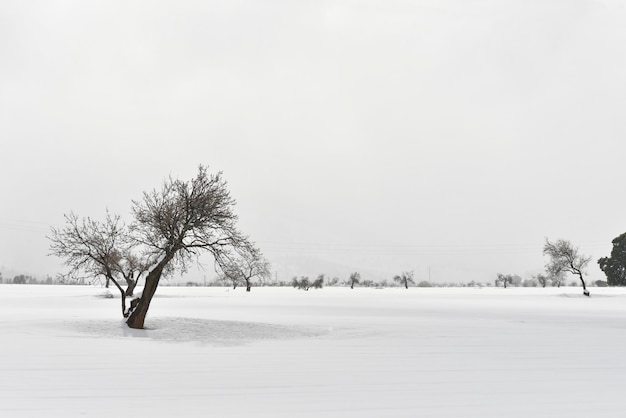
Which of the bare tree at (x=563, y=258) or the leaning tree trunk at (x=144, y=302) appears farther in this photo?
the bare tree at (x=563, y=258)

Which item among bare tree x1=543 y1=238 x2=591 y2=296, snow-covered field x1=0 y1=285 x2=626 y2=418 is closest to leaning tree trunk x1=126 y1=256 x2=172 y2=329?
snow-covered field x1=0 y1=285 x2=626 y2=418

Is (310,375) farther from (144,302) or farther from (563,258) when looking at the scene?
(563,258)

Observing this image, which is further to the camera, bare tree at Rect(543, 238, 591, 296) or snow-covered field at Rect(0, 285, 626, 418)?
bare tree at Rect(543, 238, 591, 296)

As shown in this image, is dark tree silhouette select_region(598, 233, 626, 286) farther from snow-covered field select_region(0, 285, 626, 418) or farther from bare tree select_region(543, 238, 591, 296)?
snow-covered field select_region(0, 285, 626, 418)

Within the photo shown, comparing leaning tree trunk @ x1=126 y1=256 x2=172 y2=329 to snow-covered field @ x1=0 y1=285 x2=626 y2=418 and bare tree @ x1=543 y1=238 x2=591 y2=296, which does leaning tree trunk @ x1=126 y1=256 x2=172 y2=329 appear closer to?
snow-covered field @ x1=0 y1=285 x2=626 y2=418

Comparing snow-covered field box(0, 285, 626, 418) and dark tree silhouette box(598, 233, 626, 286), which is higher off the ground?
dark tree silhouette box(598, 233, 626, 286)

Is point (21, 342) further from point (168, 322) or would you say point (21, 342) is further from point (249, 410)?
point (249, 410)

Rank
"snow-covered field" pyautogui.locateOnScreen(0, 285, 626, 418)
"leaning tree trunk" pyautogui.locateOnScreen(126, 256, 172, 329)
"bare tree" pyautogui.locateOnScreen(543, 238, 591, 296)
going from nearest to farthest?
"snow-covered field" pyautogui.locateOnScreen(0, 285, 626, 418) → "leaning tree trunk" pyautogui.locateOnScreen(126, 256, 172, 329) → "bare tree" pyautogui.locateOnScreen(543, 238, 591, 296)

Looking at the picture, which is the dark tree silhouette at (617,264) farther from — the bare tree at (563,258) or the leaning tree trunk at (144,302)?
the leaning tree trunk at (144,302)

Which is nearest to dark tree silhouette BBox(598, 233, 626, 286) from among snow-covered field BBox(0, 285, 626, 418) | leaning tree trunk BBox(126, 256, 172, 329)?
snow-covered field BBox(0, 285, 626, 418)

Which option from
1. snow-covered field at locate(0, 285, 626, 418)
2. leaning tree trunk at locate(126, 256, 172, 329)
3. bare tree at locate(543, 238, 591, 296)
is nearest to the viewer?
snow-covered field at locate(0, 285, 626, 418)

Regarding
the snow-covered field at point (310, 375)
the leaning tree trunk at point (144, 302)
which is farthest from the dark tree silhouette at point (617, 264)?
the leaning tree trunk at point (144, 302)

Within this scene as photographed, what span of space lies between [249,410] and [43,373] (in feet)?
21.2

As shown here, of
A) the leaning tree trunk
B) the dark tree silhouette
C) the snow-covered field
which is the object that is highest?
the dark tree silhouette
